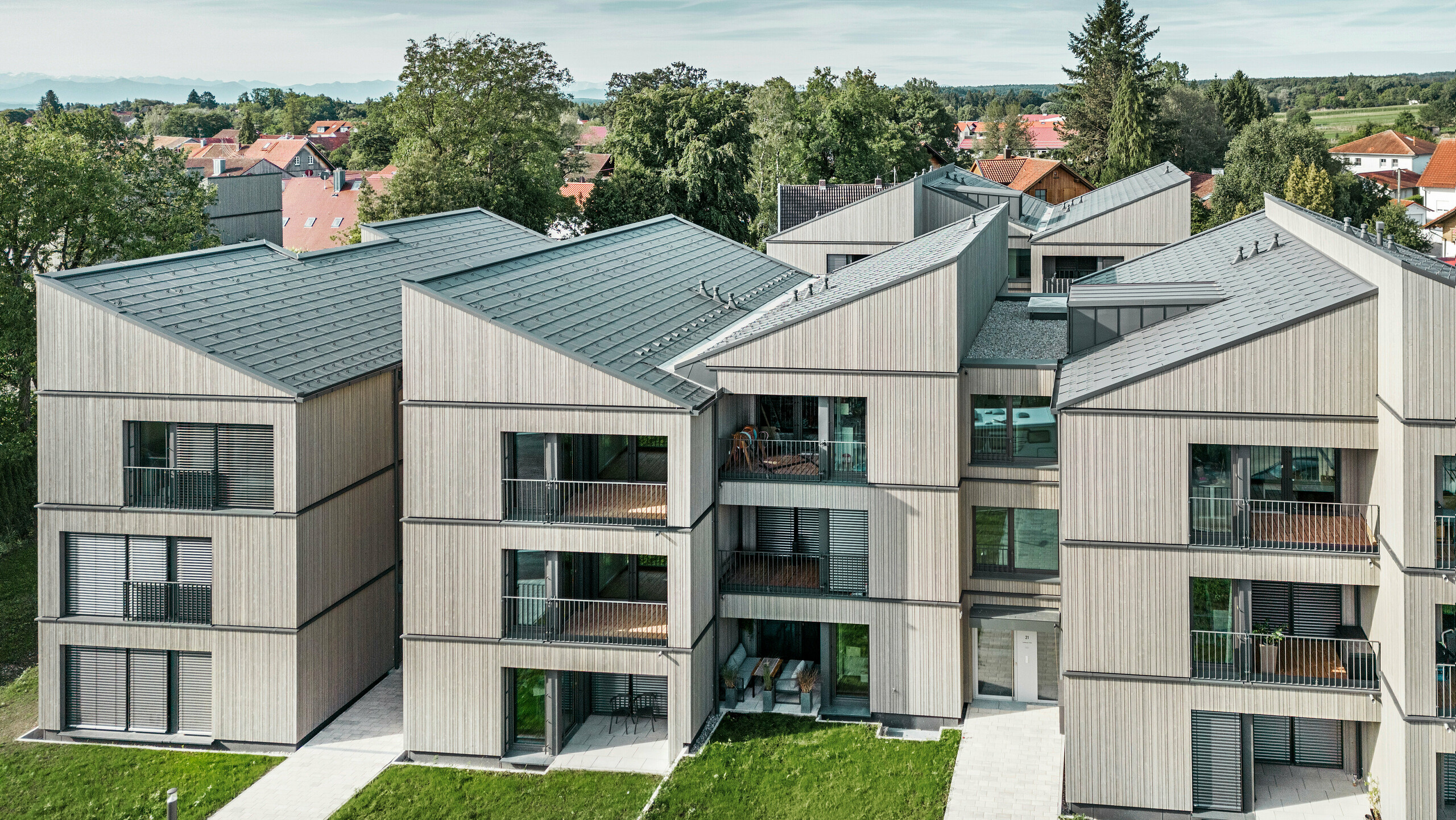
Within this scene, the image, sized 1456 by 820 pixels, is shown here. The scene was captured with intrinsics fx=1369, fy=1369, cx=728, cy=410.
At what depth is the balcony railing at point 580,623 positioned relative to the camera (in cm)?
2398

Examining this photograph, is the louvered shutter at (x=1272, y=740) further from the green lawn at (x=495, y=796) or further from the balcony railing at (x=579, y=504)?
the balcony railing at (x=579, y=504)

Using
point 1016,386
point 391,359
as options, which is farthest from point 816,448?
point 391,359

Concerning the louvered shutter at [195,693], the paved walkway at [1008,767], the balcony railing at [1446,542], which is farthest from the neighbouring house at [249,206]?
Answer: the balcony railing at [1446,542]

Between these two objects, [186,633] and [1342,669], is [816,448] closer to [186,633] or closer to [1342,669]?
[1342,669]

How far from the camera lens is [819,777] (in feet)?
75.2

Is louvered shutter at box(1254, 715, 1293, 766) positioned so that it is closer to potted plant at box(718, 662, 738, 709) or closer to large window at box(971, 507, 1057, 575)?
large window at box(971, 507, 1057, 575)

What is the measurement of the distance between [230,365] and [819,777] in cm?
1237

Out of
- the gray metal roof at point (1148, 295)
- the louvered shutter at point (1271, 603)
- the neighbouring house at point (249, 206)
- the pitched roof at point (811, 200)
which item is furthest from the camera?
the pitched roof at point (811, 200)

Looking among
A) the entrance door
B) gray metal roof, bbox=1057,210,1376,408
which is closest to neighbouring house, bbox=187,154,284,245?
gray metal roof, bbox=1057,210,1376,408

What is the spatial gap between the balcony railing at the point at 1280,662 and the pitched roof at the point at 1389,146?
12367cm

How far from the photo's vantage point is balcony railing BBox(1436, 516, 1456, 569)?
19.4 metres

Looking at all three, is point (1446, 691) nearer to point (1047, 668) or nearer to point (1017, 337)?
point (1047, 668)

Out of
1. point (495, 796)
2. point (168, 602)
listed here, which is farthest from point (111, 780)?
point (495, 796)

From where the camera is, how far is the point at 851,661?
84.7 feet
